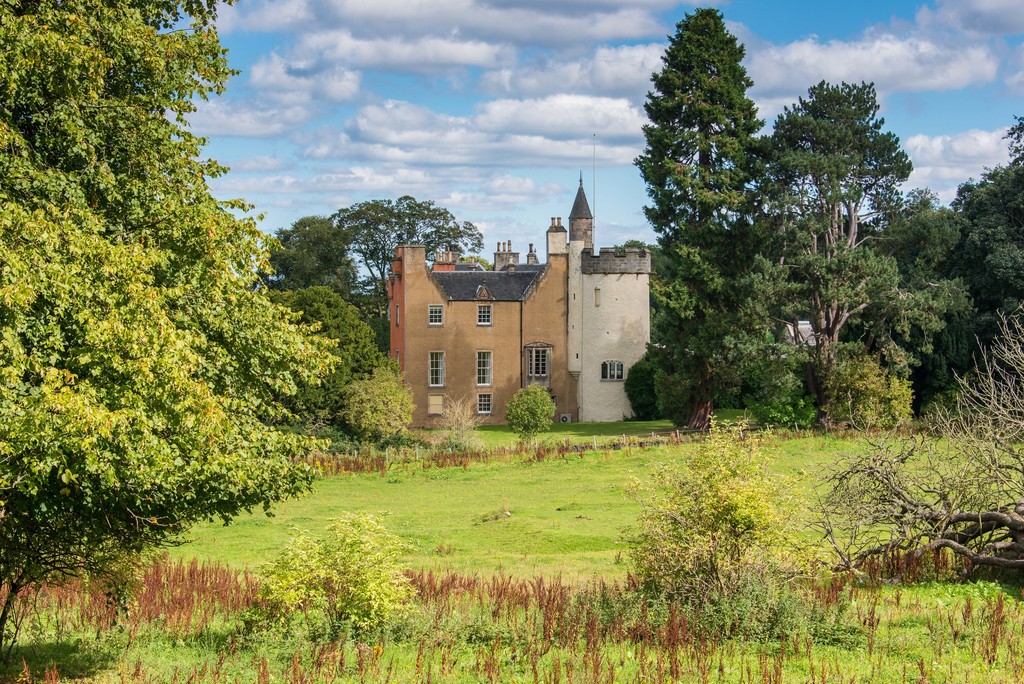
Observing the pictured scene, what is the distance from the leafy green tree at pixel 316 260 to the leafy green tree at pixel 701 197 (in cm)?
3619

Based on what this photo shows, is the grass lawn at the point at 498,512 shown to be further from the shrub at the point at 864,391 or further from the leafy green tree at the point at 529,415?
the leafy green tree at the point at 529,415

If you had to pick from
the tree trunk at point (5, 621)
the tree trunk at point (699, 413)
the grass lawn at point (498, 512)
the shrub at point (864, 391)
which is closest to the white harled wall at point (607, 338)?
the tree trunk at point (699, 413)

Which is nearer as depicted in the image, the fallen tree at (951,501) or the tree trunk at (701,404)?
the fallen tree at (951,501)

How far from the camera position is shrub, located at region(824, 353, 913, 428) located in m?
45.2

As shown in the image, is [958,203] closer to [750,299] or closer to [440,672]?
[750,299]

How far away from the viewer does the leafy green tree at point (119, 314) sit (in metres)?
12.9

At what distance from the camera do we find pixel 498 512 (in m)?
31.2

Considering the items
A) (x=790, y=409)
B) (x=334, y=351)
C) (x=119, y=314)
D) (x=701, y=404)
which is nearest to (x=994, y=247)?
(x=790, y=409)

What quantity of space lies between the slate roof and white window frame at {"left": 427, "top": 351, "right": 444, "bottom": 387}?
362 centimetres

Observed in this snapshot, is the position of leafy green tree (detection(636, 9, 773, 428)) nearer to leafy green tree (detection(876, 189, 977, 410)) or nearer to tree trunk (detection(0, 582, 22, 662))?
leafy green tree (detection(876, 189, 977, 410))

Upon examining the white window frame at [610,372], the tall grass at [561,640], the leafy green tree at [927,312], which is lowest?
the tall grass at [561,640]

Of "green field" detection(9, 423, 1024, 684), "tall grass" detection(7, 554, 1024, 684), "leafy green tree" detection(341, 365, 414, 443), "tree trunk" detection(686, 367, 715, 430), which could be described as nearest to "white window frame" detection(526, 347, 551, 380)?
"tree trunk" detection(686, 367, 715, 430)

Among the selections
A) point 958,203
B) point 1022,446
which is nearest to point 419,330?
point 958,203

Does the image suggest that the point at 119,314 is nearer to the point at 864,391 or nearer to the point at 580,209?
the point at 864,391
